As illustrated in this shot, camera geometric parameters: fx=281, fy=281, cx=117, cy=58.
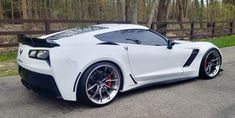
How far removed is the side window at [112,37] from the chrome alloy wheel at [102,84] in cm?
53

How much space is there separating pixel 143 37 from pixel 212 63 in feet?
6.72

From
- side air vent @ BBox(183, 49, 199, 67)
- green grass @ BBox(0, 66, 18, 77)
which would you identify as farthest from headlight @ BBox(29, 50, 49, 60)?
side air vent @ BBox(183, 49, 199, 67)

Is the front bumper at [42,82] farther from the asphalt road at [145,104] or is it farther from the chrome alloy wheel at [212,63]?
the chrome alloy wheel at [212,63]

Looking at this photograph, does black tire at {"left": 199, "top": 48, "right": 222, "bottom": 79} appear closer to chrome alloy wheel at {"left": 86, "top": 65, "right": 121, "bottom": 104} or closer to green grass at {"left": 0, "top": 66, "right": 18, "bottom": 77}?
chrome alloy wheel at {"left": 86, "top": 65, "right": 121, "bottom": 104}

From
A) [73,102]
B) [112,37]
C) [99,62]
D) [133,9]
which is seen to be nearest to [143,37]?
[112,37]

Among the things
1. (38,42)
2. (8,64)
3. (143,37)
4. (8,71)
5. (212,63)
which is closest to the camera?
(38,42)

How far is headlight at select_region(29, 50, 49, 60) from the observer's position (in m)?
4.20

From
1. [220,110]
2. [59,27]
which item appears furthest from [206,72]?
[59,27]

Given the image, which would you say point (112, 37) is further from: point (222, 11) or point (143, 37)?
point (222, 11)

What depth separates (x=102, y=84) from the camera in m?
4.59

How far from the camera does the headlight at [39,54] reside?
13.8 feet

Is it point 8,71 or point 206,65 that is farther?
point 8,71

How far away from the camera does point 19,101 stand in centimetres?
474

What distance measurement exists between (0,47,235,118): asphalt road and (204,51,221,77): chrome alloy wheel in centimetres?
52
